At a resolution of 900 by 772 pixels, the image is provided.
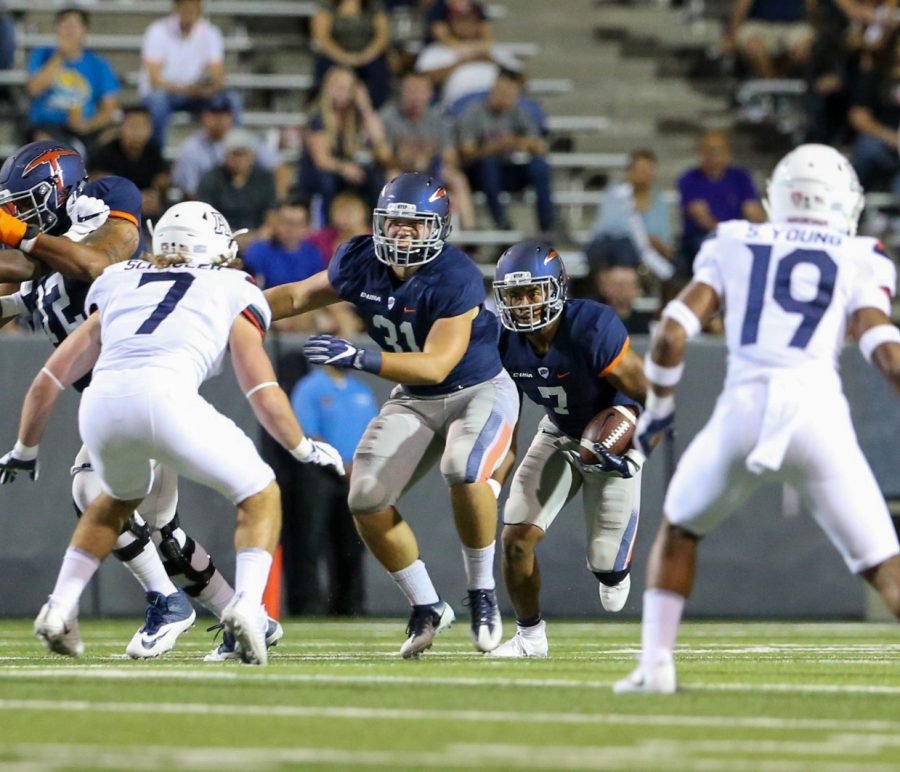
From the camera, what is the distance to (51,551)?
1012 centimetres

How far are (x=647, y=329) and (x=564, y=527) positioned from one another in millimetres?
1368

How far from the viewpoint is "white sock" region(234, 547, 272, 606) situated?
18.6 feet

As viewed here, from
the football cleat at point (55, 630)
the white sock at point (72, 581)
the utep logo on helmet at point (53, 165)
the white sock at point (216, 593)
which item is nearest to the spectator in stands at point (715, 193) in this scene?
the white sock at point (216, 593)

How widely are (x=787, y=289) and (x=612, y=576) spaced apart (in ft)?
8.21

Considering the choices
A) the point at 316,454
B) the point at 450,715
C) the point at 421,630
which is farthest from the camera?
the point at 421,630

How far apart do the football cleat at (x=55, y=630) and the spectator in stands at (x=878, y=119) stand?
28.3ft

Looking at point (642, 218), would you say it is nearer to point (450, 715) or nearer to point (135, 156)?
point (135, 156)

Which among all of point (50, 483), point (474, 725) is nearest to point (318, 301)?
point (474, 725)

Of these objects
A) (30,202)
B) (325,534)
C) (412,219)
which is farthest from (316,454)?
(325,534)

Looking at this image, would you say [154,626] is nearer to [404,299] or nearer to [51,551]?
[404,299]

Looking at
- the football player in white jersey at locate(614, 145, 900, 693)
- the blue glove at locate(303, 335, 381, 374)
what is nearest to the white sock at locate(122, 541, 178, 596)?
the blue glove at locate(303, 335, 381, 374)

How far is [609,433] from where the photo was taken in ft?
22.5

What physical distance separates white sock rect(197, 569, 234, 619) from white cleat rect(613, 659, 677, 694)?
8.14 feet

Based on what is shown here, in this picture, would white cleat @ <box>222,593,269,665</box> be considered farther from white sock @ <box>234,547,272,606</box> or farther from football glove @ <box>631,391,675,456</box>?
football glove @ <box>631,391,675,456</box>
